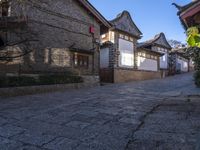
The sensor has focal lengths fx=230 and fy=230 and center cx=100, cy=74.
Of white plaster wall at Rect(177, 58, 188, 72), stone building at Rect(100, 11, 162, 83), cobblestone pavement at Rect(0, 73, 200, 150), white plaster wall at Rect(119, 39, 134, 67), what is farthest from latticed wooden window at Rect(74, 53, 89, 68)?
white plaster wall at Rect(177, 58, 188, 72)

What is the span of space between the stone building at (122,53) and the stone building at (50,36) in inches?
80.7

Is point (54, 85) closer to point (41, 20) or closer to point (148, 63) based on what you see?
point (41, 20)

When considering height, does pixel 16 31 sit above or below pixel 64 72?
above

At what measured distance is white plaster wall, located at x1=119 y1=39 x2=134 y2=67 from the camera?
22505mm

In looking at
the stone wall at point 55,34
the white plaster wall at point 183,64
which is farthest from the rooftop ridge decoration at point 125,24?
the white plaster wall at point 183,64

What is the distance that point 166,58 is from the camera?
1362 inches

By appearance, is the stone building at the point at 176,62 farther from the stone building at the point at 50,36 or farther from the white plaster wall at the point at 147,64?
the stone building at the point at 50,36

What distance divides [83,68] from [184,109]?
35.4ft

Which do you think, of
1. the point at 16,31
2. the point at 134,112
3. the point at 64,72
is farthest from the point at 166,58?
the point at 134,112

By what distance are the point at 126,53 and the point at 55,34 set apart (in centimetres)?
955

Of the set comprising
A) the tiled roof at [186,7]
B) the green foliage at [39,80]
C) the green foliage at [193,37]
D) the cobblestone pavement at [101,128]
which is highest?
the tiled roof at [186,7]

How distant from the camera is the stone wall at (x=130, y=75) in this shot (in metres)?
21.5

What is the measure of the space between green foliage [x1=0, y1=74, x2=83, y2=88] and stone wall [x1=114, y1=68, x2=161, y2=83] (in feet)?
18.7

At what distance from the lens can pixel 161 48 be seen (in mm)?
33000
